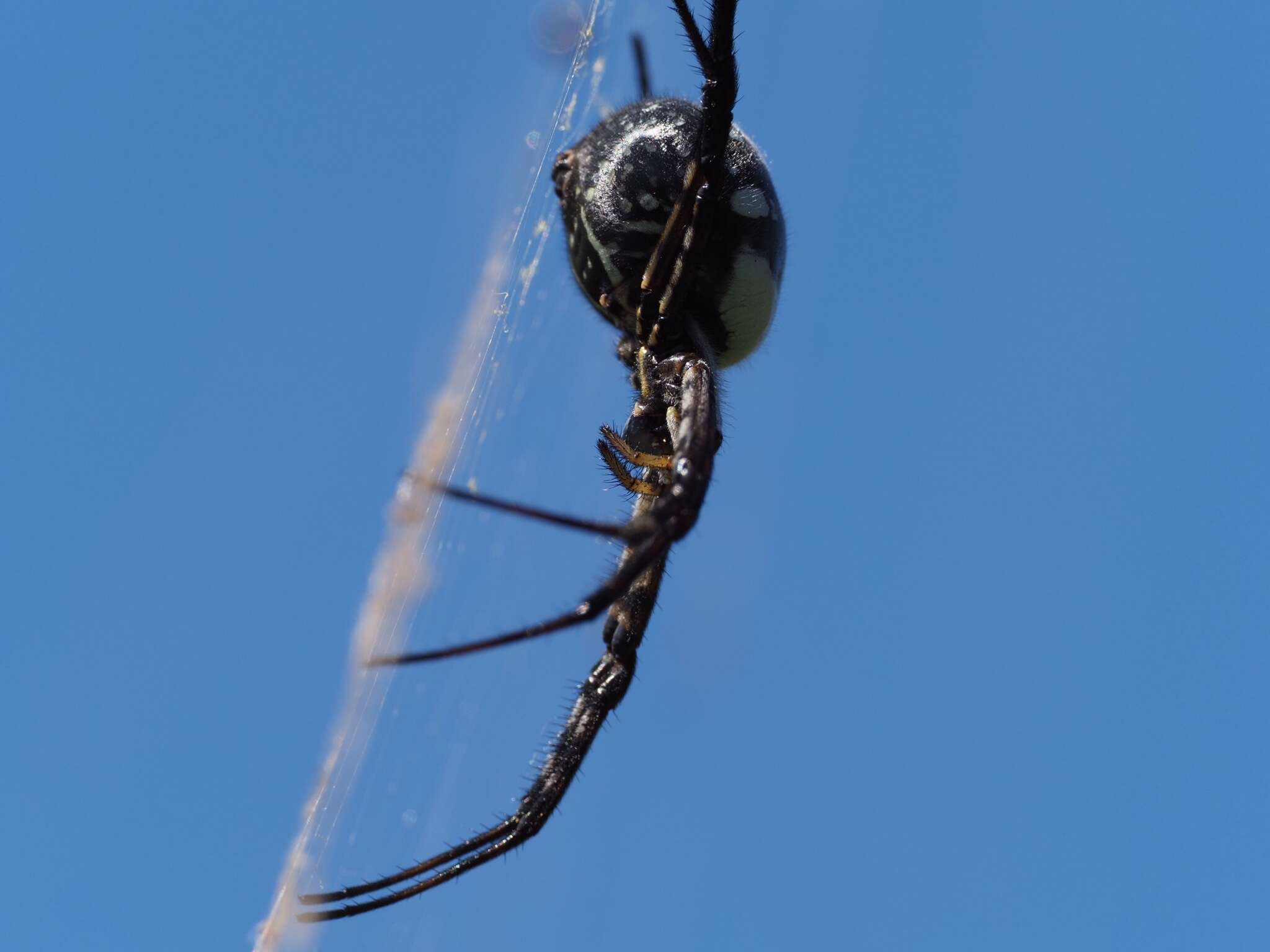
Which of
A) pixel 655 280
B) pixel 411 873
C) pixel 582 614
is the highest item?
pixel 655 280

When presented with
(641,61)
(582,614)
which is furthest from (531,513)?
(641,61)

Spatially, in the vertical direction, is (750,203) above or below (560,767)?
above

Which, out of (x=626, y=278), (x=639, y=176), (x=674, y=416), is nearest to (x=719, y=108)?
(x=639, y=176)

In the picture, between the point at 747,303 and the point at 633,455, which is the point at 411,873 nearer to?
the point at 633,455

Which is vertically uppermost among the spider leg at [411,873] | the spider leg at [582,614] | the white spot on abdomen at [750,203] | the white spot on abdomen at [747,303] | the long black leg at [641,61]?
the long black leg at [641,61]

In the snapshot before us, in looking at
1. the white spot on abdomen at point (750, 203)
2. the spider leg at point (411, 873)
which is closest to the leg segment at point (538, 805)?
the spider leg at point (411, 873)

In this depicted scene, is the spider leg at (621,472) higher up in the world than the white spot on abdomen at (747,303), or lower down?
lower down

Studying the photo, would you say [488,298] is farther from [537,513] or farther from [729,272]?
[537,513]

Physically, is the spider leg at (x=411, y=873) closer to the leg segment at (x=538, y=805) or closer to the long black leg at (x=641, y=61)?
the leg segment at (x=538, y=805)

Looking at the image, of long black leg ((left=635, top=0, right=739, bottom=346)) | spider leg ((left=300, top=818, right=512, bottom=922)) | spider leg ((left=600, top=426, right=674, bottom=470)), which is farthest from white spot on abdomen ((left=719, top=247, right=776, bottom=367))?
spider leg ((left=300, top=818, right=512, bottom=922))

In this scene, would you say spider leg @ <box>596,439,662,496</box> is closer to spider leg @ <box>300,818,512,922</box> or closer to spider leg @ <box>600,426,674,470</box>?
spider leg @ <box>600,426,674,470</box>
